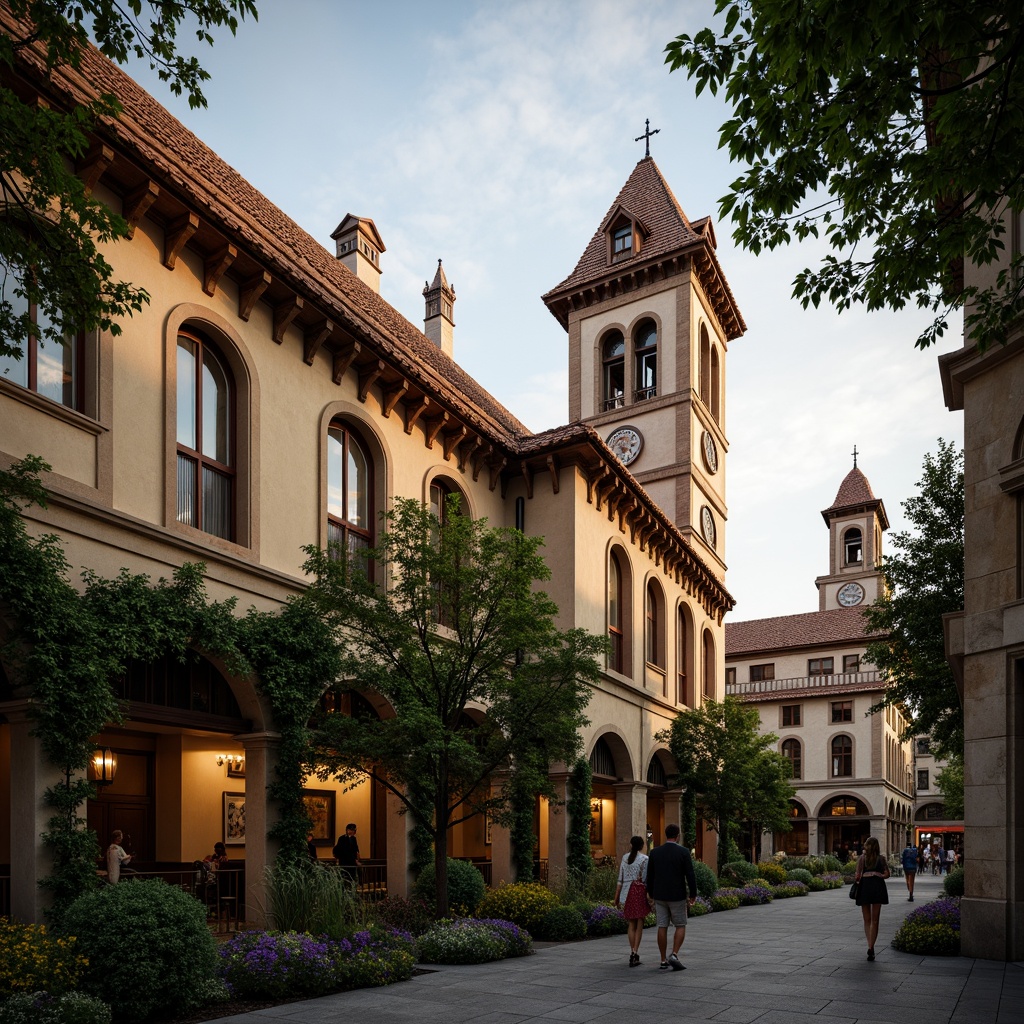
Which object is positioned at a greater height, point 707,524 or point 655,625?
point 707,524

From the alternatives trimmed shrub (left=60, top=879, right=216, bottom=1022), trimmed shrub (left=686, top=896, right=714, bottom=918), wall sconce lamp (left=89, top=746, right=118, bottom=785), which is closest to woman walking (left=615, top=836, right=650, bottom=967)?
trimmed shrub (left=60, top=879, right=216, bottom=1022)

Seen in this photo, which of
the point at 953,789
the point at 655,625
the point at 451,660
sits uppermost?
the point at 655,625

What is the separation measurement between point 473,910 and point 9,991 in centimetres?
858

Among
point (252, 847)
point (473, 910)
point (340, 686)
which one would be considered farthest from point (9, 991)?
point (473, 910)

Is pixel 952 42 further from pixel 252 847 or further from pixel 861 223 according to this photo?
pixel 252 847

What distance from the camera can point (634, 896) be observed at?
1263 cm

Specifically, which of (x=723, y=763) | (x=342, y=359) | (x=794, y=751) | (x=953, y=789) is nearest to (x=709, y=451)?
(x=723, y=763)

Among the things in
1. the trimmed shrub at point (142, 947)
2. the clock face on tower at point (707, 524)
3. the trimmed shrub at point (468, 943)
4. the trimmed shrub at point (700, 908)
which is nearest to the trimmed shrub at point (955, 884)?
the trimmed shrub at point (700, 908)

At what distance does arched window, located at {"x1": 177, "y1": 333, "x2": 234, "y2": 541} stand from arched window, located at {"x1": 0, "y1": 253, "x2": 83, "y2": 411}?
182cm

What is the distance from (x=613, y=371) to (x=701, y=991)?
2742 cm

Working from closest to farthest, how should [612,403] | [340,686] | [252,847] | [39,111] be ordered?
[39,111]
[252,847]
[340,686]
[612,403]

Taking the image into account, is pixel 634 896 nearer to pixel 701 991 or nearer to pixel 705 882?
pixel 701 991

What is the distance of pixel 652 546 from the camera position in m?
27.8

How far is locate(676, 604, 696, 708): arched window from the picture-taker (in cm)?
3150
